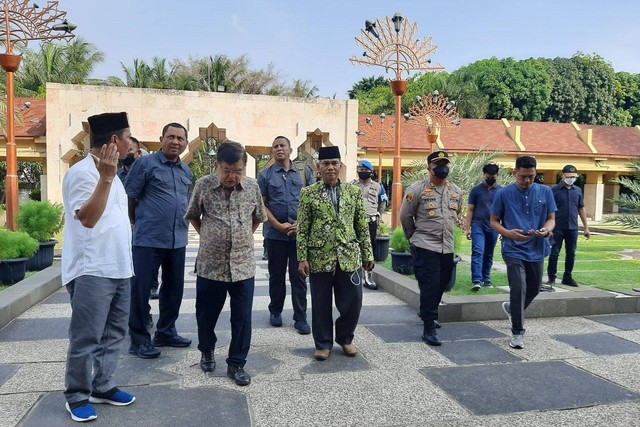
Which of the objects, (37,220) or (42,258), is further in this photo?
(37,220)

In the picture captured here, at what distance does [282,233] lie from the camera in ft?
16.6

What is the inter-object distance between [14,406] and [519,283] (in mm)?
4157

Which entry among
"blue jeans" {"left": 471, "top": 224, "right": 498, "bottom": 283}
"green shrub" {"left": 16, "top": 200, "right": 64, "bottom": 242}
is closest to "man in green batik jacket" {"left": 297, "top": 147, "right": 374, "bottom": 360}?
"blue jeans" {"left": 471, "top": 224, "right": 498, "bottom": 283}

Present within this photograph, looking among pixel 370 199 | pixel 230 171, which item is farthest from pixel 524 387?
pixel 370 199

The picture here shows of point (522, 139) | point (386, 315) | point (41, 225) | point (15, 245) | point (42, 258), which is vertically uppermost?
point (522, 139)

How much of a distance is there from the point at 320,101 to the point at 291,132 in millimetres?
1937

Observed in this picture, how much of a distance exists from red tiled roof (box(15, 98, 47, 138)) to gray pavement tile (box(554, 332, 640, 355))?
2251 cm

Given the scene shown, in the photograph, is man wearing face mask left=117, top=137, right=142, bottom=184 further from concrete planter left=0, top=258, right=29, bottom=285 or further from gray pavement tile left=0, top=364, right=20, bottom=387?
gray pavement tile left=0, top=364, right=20, bottom=387

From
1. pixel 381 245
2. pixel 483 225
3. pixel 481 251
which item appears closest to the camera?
pixel 481 251

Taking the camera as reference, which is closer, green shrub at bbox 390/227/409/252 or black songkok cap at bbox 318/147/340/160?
black songkok cap at bbox 318/147/340/160

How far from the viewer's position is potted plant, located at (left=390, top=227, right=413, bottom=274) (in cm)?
750

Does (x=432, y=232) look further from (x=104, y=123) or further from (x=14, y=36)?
(x=14, y=36)

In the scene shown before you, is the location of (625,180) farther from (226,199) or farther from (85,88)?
(85,88)

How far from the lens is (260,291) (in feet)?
23.6
